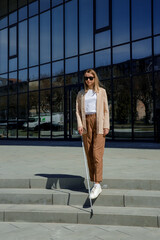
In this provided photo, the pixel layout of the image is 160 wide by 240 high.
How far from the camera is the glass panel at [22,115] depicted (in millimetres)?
20258

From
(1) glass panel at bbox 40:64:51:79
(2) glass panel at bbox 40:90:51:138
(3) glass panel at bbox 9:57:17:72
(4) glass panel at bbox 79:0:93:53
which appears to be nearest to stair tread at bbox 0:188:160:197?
(4) glass panel at bbox 79:0:93:53

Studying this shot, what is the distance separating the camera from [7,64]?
71.1 ft

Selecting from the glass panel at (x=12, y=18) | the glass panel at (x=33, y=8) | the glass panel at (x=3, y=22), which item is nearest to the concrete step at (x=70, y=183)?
the glass panel at (x=33, y=8)

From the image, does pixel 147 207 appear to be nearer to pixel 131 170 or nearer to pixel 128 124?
pixel 131 170

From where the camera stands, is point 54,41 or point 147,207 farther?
point 54,41

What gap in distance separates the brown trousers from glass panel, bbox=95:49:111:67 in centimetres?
1168

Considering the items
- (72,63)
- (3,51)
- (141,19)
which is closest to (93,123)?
(141,19)

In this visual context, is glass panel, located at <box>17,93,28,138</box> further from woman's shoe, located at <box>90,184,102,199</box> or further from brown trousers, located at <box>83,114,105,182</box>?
woman's shoe, located at <box>90,184,102,199</box>

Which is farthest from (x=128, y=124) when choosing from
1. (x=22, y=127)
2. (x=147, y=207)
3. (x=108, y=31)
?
(x=147, y=207)

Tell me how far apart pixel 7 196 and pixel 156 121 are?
9974 millimetres

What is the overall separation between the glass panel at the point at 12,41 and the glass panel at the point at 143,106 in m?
10.3

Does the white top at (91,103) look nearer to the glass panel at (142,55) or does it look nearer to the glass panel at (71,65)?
the glass panel at (142,55)

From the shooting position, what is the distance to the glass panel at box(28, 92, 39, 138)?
64.0ft

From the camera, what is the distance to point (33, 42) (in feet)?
66.0
